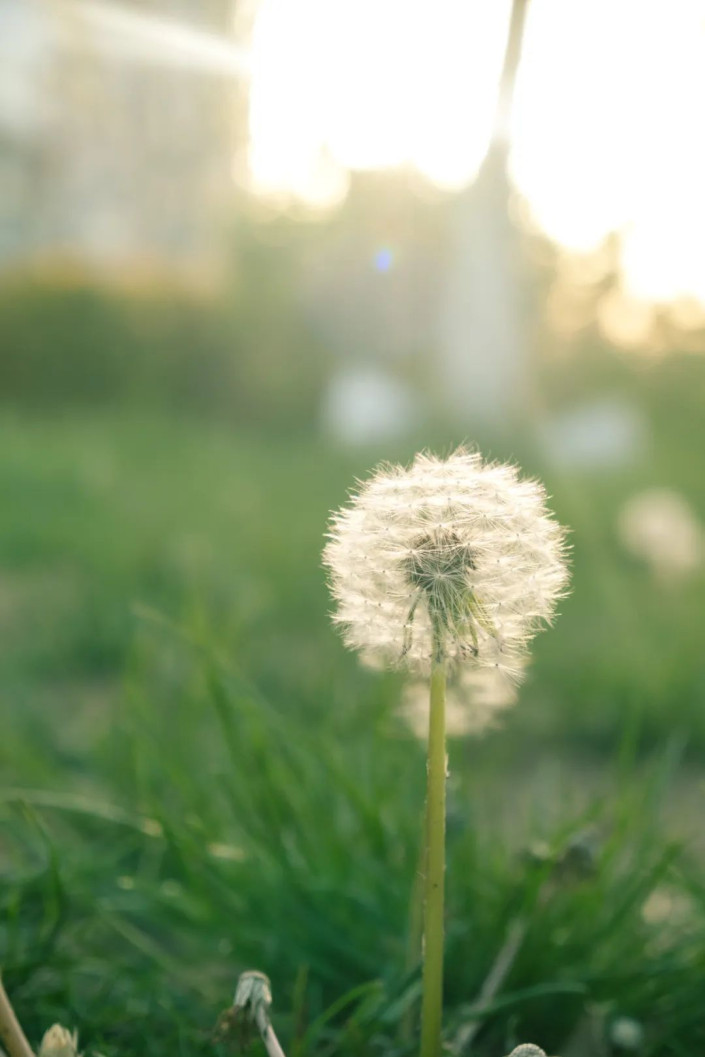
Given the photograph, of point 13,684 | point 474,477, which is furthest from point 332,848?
point 13,684

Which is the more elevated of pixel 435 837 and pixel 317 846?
pixel 317 846

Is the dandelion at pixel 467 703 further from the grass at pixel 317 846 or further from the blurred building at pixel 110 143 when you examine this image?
the blurred building at pixel 110 143

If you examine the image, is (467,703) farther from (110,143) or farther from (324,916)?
(110,143)

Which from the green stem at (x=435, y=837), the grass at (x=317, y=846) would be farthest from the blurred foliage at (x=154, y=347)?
the green stem at (x=435, y=837)

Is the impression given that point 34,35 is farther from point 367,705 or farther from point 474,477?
point 474,477

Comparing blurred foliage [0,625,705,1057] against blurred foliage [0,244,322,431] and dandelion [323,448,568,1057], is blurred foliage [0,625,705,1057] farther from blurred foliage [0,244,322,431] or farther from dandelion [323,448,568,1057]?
blurred foliage [0,244,322,431]

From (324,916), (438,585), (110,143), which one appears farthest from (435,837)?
(110,143)

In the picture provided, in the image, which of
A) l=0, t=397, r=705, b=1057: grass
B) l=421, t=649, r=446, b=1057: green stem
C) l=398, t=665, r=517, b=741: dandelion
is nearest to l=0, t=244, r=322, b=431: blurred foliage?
l=0, t=397, r=705, b=1057: grass
